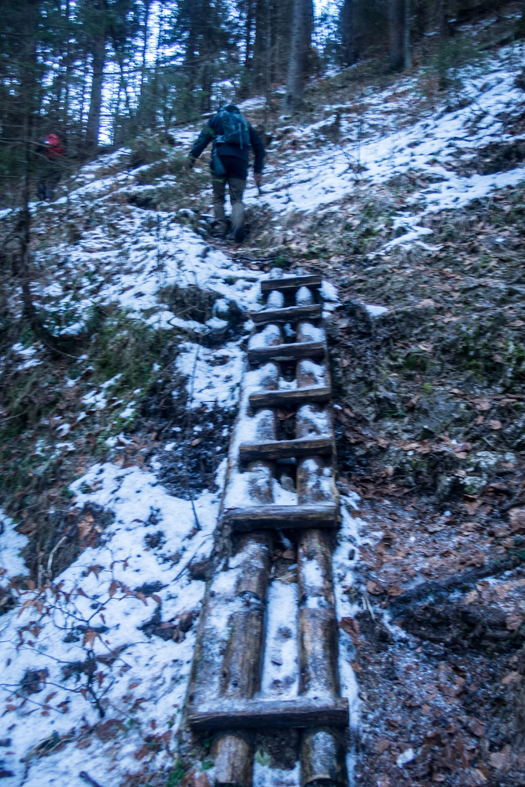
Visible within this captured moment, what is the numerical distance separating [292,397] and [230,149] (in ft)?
15.6

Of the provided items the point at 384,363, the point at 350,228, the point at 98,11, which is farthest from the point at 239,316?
the point at 98,11

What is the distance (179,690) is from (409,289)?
14.4 feet

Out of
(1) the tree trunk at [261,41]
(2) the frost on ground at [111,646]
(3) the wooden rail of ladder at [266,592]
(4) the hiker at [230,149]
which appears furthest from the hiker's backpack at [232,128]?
(1) the tree trunk at [261,41]

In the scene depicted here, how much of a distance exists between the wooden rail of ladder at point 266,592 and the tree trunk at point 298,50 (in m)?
10.7

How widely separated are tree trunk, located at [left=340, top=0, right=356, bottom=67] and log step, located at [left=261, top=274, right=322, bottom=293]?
13.7 m

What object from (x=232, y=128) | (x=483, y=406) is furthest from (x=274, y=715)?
(x=232, y=128)

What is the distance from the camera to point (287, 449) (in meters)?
3.71

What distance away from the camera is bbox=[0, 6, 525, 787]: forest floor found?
→ 8.29ft

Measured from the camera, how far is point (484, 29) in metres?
12.7

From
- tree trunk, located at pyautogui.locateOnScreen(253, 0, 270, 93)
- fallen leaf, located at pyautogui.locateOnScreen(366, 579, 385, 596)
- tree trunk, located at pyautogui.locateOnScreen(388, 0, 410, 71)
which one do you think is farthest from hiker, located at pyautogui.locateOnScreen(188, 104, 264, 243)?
tree trunk, located at pyautogui.locateOnScreen(253, 0, 270, 93)

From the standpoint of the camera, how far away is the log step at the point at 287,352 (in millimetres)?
4719

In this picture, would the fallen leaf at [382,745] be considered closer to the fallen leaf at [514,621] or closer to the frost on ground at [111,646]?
the fallen leaf at [514,621]

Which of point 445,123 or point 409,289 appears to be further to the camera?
point 445,123

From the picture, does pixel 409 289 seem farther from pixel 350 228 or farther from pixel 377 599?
pixel 377 599
